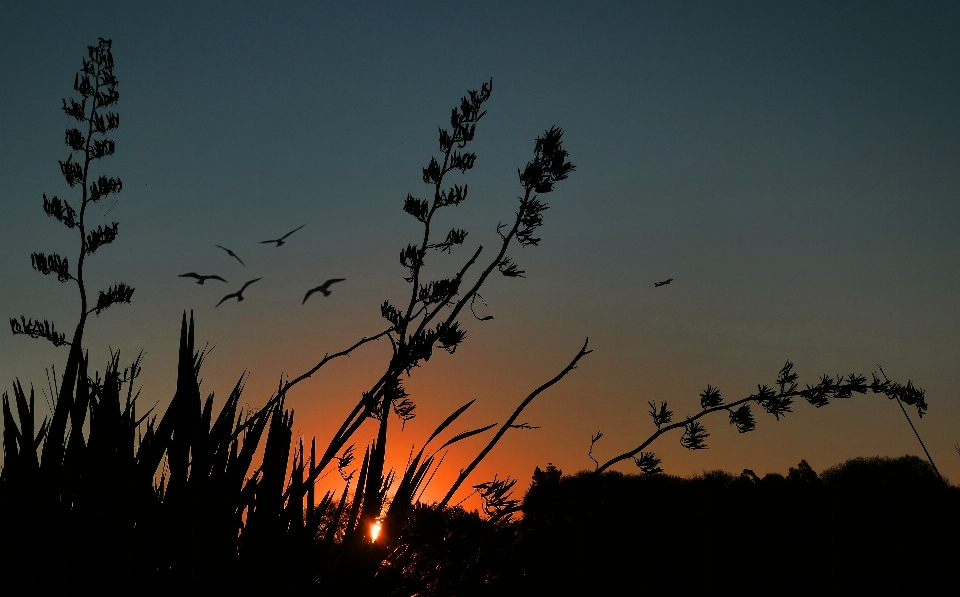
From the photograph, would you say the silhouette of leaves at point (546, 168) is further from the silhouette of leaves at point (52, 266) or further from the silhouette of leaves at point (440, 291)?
the silhouette of leaves at point (52, 266)

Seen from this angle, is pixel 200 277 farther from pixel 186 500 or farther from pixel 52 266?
pixel 52 266

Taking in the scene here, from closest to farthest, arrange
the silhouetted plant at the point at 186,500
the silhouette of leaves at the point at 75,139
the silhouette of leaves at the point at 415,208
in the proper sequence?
the silhouetted plant at the point at 186,500 → the silhouette of leaves at the point at 415,208 → the silhouette of leaves at the point at 75,139

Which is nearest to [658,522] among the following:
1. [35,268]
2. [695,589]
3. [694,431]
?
[695,589]

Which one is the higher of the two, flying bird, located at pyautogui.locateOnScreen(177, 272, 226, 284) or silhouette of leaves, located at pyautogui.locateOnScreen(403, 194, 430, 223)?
→ silhouette of leaves, located at pyautogui.locateOnScreen(403, 194, 430, 223)

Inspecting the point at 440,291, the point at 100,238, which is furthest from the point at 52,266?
the point at 440,291

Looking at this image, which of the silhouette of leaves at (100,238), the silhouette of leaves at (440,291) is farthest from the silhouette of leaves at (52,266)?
the silhouette of leaves at (440,291)

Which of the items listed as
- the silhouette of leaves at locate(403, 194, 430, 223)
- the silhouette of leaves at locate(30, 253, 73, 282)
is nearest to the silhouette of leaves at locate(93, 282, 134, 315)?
the silhouette of leaves at locate(30, 253, 73, 282)

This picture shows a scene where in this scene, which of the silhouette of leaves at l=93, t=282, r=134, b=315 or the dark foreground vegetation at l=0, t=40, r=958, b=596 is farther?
the silhouette of leaves at l=93, t=282, r=134, b=315

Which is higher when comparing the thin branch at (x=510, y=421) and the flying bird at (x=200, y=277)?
the flying bird at (x=200, y=277)

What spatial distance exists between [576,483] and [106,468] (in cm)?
252

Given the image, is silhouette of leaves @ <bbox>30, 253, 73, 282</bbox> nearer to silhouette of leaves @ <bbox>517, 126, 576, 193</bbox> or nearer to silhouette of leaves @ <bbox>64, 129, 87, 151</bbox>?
silhouette of leaves @ <bbox>64, 129, 87, 151</bbox>

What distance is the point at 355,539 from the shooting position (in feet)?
10.6

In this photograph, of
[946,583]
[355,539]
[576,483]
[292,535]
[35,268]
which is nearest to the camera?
[292,535]

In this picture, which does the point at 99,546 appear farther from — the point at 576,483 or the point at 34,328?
the point at 34,328
